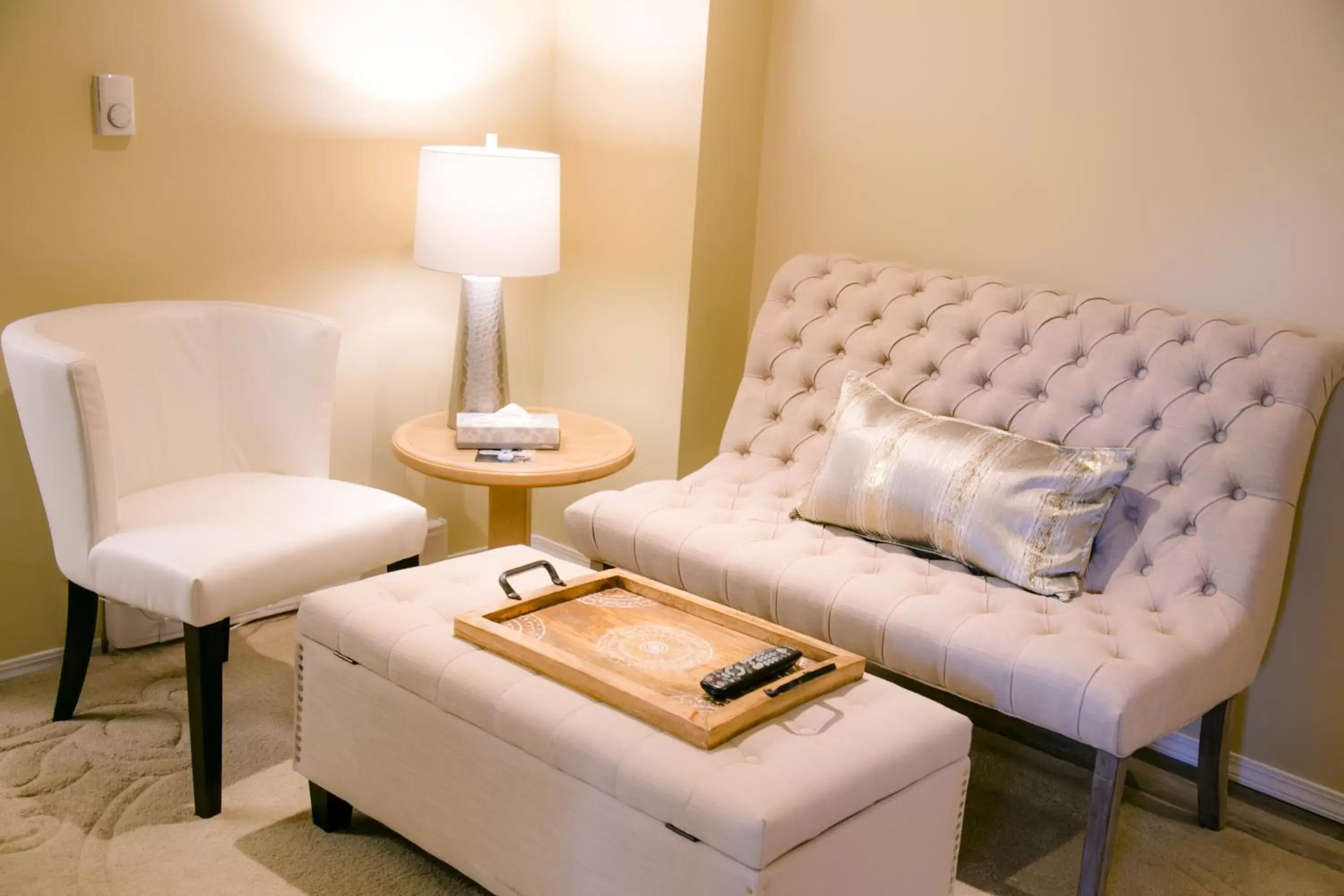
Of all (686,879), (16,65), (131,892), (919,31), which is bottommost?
(131,892)

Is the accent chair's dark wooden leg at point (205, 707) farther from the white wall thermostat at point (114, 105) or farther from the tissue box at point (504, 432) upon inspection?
the white wall thermostat at point (114, 105)

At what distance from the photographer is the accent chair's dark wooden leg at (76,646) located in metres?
2.23

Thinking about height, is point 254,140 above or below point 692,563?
above

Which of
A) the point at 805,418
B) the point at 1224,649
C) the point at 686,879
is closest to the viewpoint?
the point at 686,879

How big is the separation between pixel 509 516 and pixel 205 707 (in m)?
0.86

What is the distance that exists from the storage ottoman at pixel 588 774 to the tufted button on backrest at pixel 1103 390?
27.2 inches

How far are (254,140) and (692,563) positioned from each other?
4.28 feet

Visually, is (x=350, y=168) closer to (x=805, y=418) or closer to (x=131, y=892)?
(x=805, y=418)

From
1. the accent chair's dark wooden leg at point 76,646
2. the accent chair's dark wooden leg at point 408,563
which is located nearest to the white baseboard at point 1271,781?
the accent chair's dark wooden leg at point 408,563

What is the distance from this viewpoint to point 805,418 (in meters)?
2.69

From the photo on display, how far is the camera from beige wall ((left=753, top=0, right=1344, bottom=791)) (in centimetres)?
228

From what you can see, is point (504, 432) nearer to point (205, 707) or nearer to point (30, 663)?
point (205, 707)

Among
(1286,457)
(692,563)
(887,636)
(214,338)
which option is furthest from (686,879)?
(214,338)

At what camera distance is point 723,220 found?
3.05 metres
